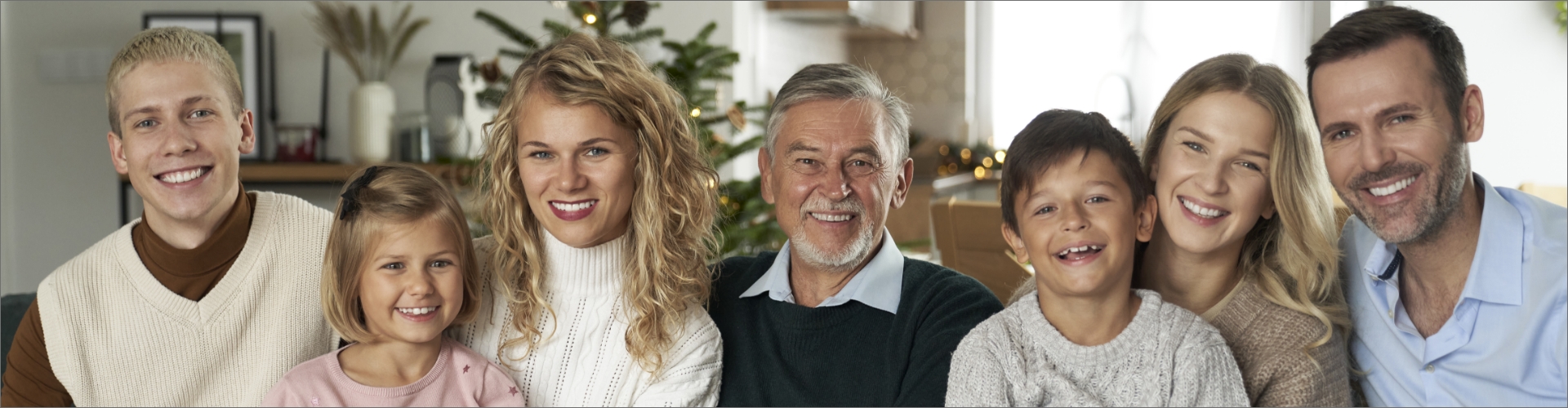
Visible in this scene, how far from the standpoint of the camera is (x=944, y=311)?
5.07ft

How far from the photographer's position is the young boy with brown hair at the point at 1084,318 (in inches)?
49.1

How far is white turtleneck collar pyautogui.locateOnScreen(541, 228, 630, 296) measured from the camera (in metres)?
1.61

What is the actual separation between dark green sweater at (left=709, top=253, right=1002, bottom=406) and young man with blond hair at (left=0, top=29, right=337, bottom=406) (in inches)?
28.2

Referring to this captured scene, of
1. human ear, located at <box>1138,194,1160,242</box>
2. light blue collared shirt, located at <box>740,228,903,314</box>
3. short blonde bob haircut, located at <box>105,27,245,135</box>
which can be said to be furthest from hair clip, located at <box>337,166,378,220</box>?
human ear, located at <box>1138,194,1160,242</box>

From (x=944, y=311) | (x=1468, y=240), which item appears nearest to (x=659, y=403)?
(x=944, y=311)

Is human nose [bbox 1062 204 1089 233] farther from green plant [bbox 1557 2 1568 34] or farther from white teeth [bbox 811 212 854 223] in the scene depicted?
green plant [bbox 1557 2 1568 34]

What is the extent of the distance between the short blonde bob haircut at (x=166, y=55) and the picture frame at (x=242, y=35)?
3.01 m

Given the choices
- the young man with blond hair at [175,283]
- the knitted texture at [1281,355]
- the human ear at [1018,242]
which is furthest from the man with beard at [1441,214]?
the young man with blond hair at [175,283]

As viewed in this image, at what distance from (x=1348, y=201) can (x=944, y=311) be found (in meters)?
0.58

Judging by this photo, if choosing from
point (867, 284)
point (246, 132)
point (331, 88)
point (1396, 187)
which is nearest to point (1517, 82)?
point (1396, 187)

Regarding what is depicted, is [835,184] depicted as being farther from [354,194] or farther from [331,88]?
[331,88]

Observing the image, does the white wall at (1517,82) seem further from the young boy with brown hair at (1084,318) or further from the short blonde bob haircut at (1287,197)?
the young boy with brown hair at (1084,318)

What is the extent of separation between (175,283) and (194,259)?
50mm

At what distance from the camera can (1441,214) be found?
1.34 meters
